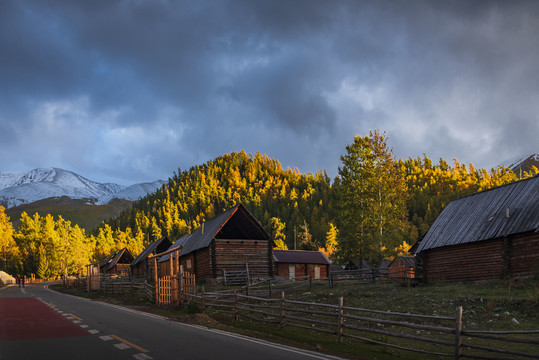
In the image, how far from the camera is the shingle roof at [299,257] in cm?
6169

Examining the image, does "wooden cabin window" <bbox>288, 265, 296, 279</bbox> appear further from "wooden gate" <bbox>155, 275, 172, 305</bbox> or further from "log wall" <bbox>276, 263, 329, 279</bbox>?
"wooden gate" <bbox>155, 275, 172, 305</bbox>

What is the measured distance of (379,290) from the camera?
88.9 feet

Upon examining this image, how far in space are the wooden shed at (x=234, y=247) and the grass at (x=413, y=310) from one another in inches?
636

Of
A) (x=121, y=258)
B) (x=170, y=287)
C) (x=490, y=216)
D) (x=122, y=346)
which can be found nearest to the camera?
(x=122, y=346)

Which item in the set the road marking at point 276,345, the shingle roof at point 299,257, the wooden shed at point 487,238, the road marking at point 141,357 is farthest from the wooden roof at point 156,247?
the road marking at point 141,357

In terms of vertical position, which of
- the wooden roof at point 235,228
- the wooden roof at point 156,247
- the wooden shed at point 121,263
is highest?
the wooden roof at point 235,228

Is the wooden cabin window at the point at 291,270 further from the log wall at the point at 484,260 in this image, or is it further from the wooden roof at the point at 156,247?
the log wall at the point at 484,260

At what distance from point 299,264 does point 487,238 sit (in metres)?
38.2

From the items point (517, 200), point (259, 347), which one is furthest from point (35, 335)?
point (517, 200)

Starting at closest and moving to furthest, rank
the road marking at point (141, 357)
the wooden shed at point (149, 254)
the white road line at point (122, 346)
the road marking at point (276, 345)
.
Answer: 1. the road marking at point (141, 357)
2. the road marking at point (276, 345)
3. the white road line at point (122, 346)
4. the wooden shed at point (149, 254)

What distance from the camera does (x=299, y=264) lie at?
62.5 meters

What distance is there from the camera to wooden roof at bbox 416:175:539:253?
83.6 feet

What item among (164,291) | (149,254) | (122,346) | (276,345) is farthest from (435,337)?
(149,254)

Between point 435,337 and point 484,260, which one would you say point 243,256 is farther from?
point 435,337
